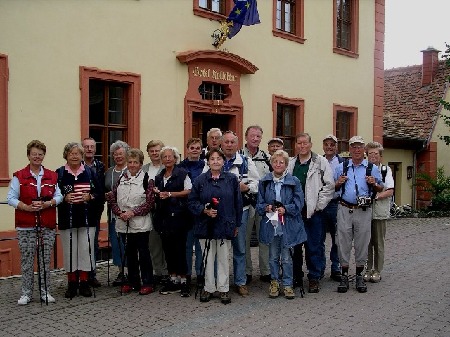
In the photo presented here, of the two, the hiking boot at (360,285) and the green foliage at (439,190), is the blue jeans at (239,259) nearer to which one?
the hiking boot at (360,285)

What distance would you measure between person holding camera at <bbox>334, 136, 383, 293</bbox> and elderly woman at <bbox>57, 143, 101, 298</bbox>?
10.4ft

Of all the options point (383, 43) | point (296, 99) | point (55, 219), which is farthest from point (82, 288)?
point (383, 43)

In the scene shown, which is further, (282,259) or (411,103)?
(411,103)

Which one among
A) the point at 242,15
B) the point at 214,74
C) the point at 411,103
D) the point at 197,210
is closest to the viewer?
the point at 197,210

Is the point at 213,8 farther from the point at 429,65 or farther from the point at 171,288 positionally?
the point at 429,65

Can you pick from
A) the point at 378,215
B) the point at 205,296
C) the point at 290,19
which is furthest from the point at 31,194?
the point at 290,19

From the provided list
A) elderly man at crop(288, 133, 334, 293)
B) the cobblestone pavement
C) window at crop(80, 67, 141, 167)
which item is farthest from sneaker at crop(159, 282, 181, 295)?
window at crop(80, 67, 141, 167)

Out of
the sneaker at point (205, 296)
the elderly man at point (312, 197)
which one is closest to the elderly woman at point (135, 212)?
the sneaker at point (205, 296)

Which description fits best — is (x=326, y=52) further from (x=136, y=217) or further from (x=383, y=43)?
(x=136, y=217)

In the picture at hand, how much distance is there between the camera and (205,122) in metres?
11.9

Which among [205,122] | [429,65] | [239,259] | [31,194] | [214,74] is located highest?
[429,65]

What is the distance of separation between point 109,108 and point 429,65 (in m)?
18.7

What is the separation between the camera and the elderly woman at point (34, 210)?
20.6 feet

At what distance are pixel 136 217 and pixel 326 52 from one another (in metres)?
9.55
